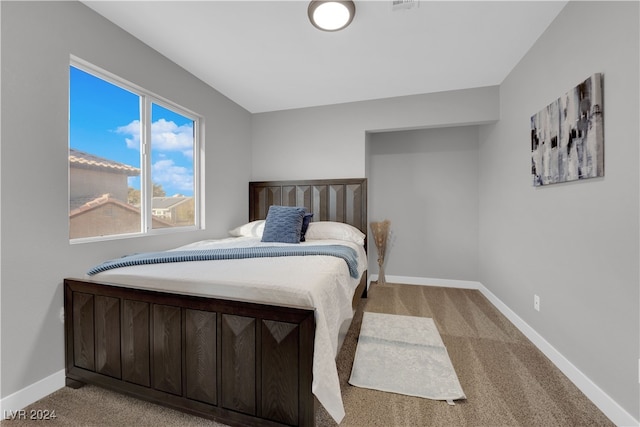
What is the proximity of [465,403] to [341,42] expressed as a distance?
8.78 feet

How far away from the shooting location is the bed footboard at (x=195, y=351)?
3.92ft

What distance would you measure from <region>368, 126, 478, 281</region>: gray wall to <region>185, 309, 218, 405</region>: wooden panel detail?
2905mm

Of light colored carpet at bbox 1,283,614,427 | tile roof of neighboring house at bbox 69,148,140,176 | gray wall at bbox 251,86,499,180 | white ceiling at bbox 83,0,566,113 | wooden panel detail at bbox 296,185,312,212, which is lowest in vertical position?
light colored carpet at bbox 1,283,614,427

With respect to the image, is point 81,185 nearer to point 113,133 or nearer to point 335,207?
point 113,133

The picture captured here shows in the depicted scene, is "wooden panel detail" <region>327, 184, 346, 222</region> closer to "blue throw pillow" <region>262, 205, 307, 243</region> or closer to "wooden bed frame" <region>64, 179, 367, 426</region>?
"blue throw pillow" <region>262, 205, 307, 243</region>

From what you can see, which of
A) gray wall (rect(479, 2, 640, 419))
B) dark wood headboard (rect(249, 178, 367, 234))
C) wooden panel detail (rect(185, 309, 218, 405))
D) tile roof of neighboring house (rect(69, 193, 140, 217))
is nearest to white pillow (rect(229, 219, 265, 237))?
dark wood headboard (rect(249, 178, 367, 234))

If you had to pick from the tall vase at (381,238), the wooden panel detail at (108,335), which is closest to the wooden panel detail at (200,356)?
the wooden panel detail at (108,335)

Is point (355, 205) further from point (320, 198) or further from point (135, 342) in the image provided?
point (135, 342)

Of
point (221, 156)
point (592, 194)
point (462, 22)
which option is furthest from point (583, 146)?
point (221, 156)

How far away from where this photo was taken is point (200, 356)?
1.35 metres

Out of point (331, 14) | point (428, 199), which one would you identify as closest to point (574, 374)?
point (428, 199)

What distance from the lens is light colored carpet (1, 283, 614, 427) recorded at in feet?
4.50

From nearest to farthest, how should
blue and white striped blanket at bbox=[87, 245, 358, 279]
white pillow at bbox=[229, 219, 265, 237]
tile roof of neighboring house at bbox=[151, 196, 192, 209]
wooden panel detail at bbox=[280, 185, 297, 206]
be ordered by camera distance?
blue and white striped blanket at bbox=[87, 245, 358, 279]
tile roof of neighboring house at bbox=[151, 196, 192, 209]
white pillow at bbox=[229, 219, 265, 237]
wooden panel detail at bbox=[280, 185, 297, 206]

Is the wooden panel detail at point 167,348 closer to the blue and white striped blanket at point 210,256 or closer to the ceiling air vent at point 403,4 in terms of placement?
the blue and white striped blanket at point 210,256
